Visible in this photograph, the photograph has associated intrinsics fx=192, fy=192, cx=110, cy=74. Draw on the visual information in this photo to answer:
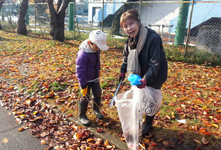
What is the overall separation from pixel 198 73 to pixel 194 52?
182cm

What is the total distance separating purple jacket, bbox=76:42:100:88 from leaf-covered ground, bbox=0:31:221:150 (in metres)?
0.83

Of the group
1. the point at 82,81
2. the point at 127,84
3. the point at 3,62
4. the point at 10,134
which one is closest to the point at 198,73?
the point at 127,84

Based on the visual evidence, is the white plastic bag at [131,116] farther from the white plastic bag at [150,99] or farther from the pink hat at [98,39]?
the pink hat at [98,39]

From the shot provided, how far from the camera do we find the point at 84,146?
2709 mm

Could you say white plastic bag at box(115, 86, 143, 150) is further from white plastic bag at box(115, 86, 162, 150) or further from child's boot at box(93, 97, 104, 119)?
child's boot at box(93, 97, 104, 119)

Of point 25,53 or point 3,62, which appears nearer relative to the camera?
point 3,62

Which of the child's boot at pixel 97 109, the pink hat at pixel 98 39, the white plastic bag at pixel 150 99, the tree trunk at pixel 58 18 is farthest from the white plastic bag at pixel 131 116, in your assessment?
the tree trunk at pixel 58 18

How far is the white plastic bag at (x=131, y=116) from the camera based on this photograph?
235 cm

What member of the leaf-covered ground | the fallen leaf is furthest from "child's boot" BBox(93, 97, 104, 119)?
the fallen leaf

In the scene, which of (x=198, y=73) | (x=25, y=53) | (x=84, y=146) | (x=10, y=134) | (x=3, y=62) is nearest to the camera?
(x=84, y=146)

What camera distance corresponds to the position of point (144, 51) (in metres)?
2.44

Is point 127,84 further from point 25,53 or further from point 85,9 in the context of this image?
point 85,9

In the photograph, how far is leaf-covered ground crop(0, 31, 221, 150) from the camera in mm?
2812

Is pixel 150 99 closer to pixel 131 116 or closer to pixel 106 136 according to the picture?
pixel 131 116
